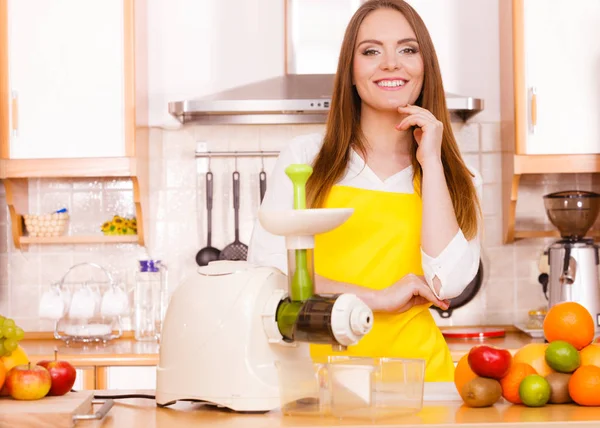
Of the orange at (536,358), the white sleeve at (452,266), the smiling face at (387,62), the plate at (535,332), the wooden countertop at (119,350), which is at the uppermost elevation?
the smiling face at (387,62)

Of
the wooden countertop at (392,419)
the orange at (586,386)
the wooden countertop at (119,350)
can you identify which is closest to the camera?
the wooden countertop at (392,419)

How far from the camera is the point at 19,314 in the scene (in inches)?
137

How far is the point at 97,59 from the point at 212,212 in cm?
74

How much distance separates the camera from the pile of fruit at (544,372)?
140cm

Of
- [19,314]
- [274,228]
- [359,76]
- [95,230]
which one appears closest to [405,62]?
[359,76]

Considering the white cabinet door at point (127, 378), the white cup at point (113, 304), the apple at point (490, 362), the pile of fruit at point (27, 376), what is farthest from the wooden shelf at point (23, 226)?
the apple at point (490, 362)

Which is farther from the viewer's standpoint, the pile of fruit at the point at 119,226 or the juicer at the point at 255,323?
the pile of fruit at the point at 119,226

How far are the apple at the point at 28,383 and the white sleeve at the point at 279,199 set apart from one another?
0.54m

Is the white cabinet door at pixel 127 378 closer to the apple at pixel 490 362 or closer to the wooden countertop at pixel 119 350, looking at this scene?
the wooden countertop at pixel 119 350

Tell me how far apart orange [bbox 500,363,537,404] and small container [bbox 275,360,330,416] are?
30 cm

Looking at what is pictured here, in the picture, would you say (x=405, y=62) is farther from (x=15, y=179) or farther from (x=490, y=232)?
(x=15, y=179)

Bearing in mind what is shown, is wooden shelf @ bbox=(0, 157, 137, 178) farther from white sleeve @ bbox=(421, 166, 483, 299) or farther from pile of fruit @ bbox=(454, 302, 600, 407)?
pile of fruit @ bbox=(454, 302, 600, 407)

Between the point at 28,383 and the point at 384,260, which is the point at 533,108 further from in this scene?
the point at 28,383

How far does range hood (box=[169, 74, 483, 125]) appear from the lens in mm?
3139
